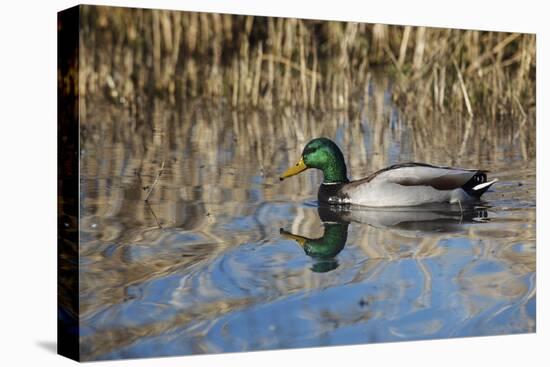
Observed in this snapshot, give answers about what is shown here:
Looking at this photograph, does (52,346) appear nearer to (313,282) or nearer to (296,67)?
(313,282)

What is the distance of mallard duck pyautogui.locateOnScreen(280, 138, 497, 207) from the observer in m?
7.68

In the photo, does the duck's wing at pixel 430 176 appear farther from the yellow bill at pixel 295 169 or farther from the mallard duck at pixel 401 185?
the yellow bill at pixel 295 169

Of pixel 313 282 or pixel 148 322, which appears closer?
pixel 148 322

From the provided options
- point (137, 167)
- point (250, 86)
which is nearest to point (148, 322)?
point (137, 167)

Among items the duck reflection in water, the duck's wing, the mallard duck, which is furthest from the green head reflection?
the duck's wing

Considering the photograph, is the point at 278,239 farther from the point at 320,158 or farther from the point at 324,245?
the point at 320,158

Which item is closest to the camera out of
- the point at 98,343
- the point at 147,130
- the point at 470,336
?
the point at 98,343

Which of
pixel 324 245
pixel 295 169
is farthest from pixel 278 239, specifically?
pixel 295 169

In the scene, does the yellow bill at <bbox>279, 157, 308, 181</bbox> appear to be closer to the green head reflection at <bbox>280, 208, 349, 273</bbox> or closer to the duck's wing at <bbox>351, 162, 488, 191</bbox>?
the green head reflection at <bbox>280, 208, 349, 273</bbox>

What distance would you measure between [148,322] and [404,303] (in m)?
1.54

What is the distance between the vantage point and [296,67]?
728 centimetres

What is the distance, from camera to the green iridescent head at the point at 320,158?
7.48m

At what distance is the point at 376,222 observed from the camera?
25.0 ft

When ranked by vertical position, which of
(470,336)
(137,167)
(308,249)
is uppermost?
(137,167)
